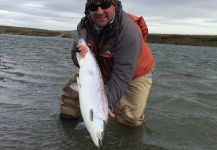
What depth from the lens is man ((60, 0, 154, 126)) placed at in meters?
5.96

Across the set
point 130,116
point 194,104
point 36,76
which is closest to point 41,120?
point 130,116

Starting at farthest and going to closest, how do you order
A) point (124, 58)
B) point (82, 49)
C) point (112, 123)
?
1. point (112, 123)
2. point (124, 58)
3. point (82, 49)

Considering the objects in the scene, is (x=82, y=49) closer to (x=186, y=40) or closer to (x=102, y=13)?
(x=102, y=13)

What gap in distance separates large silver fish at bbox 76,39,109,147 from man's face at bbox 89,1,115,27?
0.95 metres

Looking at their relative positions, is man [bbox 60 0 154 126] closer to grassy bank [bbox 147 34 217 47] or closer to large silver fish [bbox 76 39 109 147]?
large silver fish [bbox 76 39 109 147]

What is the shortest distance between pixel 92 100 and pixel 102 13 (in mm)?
1608

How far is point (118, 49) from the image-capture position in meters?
6.13

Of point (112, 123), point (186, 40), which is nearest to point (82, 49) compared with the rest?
point (112, 123)

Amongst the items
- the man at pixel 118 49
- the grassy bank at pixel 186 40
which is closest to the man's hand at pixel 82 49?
the man at pixel 118 49

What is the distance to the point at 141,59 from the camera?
7281mm

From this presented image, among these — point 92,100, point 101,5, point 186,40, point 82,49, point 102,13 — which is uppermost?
point 101,5

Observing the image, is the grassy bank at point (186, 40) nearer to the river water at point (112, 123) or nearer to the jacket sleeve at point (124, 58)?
the river water at point (112, 123)

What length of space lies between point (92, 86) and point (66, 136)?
207 centimetres

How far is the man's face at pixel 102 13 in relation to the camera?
19.4 feet
